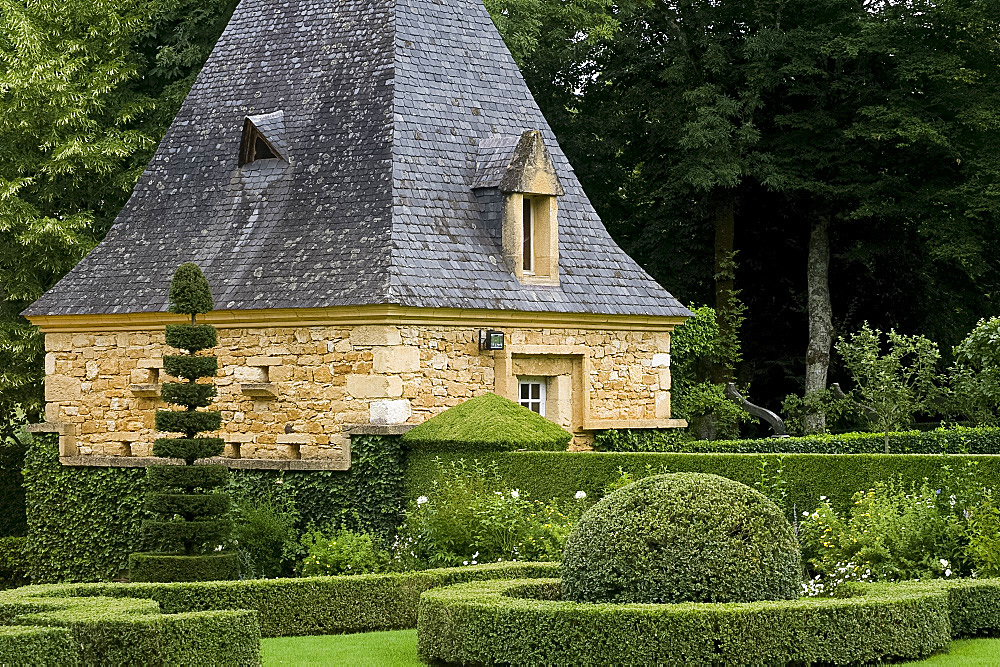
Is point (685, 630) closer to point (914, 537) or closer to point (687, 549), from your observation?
point (687, 549)

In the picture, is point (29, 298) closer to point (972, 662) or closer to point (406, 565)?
point (406, 565)

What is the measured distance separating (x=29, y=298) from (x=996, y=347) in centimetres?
1588

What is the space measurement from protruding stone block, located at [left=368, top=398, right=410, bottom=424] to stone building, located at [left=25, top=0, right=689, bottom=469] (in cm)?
3

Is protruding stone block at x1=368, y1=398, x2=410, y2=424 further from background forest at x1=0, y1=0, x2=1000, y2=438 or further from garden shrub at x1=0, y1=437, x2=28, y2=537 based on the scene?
garden shrub at x1=0, y1=437, x2=28, y2=537

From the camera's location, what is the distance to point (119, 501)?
2092 centimetres

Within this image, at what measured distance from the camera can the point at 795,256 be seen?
34594 millimetres

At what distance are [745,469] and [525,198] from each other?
6.34 meters

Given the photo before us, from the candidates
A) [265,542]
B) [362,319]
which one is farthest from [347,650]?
[362,319]

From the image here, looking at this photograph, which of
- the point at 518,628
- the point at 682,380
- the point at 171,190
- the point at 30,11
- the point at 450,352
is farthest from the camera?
the point at 30,11

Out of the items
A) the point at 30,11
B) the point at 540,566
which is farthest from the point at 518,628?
the point at 30,11

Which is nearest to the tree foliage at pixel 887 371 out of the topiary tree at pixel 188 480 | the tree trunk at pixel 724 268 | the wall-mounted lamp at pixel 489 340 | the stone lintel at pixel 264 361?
the wall-mounted lamp at pixel 489 340

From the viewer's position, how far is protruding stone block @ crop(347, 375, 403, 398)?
18.7 m

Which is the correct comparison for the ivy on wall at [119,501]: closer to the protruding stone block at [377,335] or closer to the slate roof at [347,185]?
the protruding stone block at [377,335]

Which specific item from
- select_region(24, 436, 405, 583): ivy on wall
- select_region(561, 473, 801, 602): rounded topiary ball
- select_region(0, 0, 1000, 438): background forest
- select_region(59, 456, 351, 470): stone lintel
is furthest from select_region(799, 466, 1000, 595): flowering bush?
select_region(0, 0, 1000, 438): background forest
